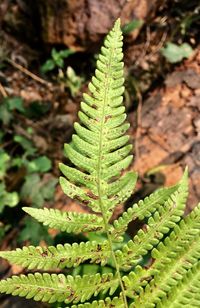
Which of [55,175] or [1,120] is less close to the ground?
[1,120]

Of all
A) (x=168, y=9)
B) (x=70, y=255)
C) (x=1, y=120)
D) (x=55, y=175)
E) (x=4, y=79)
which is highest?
(x=168, y=9)

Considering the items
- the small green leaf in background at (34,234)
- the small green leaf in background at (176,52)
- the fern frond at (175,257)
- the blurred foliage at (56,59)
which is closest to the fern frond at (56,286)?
the fern frond at (175,257)

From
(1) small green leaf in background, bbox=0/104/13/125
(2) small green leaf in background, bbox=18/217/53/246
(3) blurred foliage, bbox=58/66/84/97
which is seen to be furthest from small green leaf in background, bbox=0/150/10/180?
(3) blurred foliage, bbox=58/66/84/97

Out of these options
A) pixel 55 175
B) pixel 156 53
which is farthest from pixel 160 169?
pixel 156 53

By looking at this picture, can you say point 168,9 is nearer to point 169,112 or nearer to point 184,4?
point 184,4

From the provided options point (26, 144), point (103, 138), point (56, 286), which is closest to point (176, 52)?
point (26, 144)

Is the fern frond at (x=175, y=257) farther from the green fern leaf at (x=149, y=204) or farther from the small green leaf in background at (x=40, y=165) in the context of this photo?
the small green leaf in background at (x=40, y=165)

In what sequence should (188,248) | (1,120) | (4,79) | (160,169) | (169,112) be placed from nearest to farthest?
(188,248)
(160,169)
(169,112)
(1,120)
(4,79)

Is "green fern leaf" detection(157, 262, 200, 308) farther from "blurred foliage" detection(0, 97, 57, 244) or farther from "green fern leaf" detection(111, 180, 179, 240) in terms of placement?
"blurred foliage" detection(0, 97, 57, 244)
